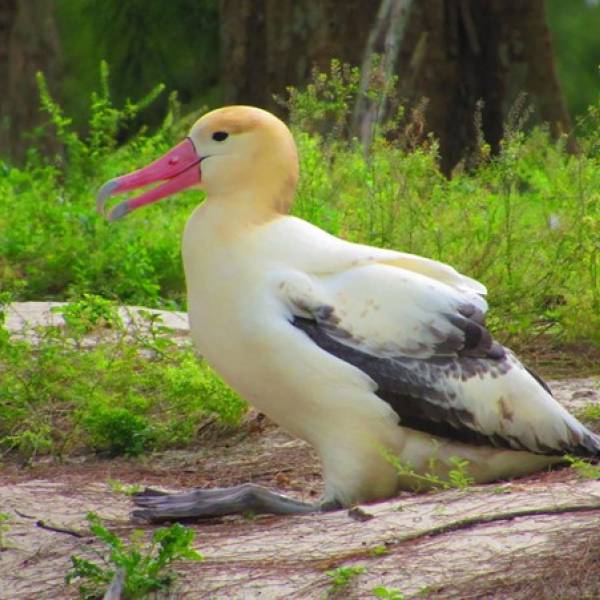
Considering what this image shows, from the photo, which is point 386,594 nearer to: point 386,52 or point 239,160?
point 239,160

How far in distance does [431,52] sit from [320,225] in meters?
6.27

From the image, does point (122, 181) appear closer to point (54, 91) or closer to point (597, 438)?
point (597, 438)

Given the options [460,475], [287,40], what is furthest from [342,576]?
[287,40]

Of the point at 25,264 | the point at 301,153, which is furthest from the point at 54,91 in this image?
the point at 301,153

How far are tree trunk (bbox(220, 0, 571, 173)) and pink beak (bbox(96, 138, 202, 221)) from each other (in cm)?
826

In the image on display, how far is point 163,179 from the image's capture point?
6680 millimetres

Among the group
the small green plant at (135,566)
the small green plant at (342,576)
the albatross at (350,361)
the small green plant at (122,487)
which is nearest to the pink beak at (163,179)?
the albatross at (350,361)

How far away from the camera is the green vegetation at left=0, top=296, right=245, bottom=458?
7.66 metres

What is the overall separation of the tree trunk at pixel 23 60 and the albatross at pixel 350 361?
31.9 ft

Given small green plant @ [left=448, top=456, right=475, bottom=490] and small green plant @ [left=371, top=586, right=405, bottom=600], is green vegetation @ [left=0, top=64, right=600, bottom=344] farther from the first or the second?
small green plant @ [left=371, top=586, right=405, bottom=600]

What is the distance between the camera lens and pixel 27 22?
1593 cm

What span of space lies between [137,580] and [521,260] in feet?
12.5

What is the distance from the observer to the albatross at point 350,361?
6098 millimetres

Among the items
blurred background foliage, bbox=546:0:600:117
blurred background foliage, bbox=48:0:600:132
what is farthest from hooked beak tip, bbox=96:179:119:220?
blurred background foliage, bbox=546:0:600:117
